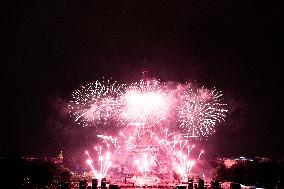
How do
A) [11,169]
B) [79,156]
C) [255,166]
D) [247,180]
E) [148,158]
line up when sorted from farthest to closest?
[79,156]
[148,158]
[255,166]
[247,180]
[11,169]

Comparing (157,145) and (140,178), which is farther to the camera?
(157,145)

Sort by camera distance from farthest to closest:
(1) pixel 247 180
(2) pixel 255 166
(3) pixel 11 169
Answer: (2) pixel 255 166
(1) pixel 247 180
(3) pixel 11 169

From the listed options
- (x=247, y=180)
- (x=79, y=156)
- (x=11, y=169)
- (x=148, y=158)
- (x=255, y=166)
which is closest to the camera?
(x=11, y=169)

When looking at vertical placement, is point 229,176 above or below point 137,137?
below

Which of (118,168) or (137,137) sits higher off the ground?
(137,137)

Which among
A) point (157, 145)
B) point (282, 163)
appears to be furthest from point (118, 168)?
point (282, 163)

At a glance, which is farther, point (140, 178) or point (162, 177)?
point (162, 177)

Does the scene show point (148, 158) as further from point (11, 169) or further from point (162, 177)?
point (11, 169)

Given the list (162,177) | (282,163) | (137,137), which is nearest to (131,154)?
(137,137)

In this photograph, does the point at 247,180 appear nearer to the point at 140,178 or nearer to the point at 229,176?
the point at 229,176
